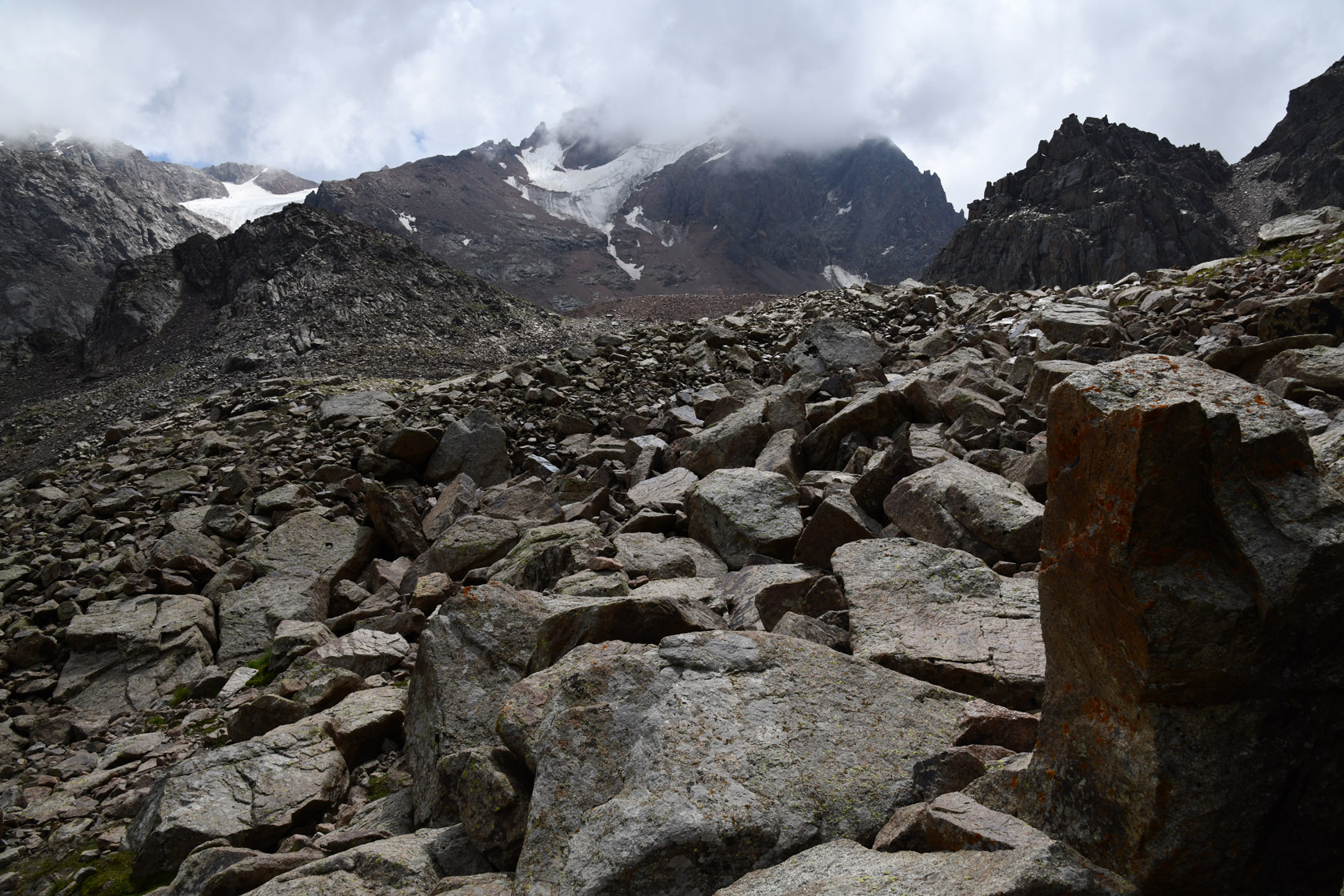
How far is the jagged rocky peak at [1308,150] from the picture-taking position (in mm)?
104062

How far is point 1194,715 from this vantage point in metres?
2.54

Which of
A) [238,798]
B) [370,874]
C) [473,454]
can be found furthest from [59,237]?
[370,874]

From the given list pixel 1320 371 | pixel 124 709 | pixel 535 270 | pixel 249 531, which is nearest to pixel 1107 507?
pixel 1320 371

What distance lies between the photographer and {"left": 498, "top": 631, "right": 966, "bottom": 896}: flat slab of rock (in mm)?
3338

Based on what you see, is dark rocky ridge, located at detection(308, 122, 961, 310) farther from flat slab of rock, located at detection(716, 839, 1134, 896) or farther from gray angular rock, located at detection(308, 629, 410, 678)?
flat slab of rock, located at detection(716, 839, 1134, 896)

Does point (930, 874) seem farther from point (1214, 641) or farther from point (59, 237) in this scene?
point (59, 237)

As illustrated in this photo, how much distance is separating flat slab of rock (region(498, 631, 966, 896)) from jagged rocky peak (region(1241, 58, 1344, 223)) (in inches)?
5362

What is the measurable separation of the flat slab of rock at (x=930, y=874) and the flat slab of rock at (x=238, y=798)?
12.7 ft

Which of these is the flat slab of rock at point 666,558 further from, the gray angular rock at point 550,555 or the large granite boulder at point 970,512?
the large granite boulder at point 970,512

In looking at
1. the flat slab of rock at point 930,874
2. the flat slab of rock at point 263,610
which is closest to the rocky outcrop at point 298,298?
the flat slab of rock at point 263,610

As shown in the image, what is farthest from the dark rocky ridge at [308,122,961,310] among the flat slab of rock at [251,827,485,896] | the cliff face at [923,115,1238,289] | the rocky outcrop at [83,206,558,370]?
the flat slab of rock at [251,827,485,896]

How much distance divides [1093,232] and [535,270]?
327 feet

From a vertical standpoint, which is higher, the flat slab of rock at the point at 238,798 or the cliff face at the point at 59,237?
the cliff face at the point at 59,237

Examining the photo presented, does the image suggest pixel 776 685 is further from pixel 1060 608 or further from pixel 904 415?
pixel 904 415
